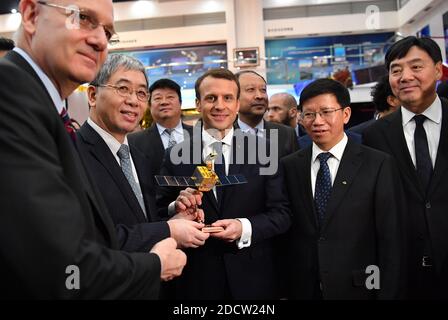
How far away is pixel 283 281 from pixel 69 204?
62.4 inches

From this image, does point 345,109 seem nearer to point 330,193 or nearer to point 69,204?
point 330,193

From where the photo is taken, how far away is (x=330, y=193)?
2094 mm

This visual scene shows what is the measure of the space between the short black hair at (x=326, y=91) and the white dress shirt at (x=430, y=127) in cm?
36

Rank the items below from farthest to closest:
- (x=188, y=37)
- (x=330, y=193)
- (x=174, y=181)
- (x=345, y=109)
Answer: (x=188, y=37)
(x=345, y=109)
(x=330, y=193)
(x=174, y=181)

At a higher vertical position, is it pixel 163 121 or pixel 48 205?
pixel 163 121

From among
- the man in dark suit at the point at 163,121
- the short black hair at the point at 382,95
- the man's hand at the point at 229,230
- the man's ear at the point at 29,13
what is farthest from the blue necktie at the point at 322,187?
the man in dark suit at the point at 163,121

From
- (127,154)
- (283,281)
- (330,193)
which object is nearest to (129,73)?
(127,154)

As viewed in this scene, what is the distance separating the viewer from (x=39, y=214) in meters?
0.83

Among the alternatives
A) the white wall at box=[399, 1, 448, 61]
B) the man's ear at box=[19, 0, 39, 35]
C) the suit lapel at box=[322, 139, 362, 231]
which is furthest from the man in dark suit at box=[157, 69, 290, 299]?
the white wall at box=[399, 1, 448, 61]

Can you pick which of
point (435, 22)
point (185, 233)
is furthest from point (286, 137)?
point (435, 22)

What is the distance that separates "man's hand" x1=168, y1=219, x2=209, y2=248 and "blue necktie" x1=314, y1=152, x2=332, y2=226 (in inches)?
28.3

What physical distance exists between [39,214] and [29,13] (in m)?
0.66

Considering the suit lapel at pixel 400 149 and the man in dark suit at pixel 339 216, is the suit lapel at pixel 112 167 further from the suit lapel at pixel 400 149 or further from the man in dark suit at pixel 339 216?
the suit lapel at pixel 400 149

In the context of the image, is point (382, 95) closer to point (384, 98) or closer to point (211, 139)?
point (384, 98)
